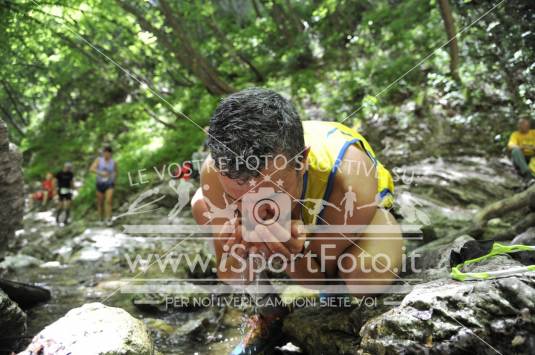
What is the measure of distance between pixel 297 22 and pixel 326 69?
2.51 metres

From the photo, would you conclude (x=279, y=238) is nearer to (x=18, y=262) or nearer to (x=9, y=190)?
(x=9, y=190)

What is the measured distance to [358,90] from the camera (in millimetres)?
8500

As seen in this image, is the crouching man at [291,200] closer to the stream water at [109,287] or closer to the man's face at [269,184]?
the man's face at [269,184]

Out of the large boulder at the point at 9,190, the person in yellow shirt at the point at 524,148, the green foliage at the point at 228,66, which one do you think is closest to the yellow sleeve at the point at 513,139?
the person in yellow shirt at the point at 524,148

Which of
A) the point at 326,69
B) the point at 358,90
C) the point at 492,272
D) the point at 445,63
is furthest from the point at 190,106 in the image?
the point at 492,272

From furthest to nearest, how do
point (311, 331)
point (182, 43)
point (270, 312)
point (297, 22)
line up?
1. point (297, 22)
2. point (182, 43)
3. point (270, 312)
4. point (311, 331)

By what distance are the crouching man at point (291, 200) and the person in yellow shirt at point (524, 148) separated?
4.21m

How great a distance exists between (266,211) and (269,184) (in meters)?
0.19

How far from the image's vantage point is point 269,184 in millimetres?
1932

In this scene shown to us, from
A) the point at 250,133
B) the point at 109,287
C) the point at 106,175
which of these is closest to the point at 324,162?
the point at 250,133

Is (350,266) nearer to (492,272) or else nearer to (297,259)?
(297,259)

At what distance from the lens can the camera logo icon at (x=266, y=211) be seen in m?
2.02

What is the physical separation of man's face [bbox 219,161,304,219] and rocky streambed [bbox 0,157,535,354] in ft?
2.47

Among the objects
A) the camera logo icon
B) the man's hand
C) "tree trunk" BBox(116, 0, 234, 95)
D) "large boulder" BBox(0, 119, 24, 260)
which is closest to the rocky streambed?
the man's hand
